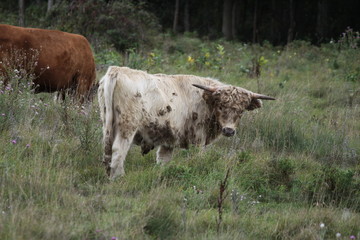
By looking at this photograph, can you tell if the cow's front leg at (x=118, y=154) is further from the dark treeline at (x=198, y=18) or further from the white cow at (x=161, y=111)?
the dark treeline at (x=198, y=18)

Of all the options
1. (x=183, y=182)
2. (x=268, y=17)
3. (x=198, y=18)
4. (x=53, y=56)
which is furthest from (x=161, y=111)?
(x=198, y=18)

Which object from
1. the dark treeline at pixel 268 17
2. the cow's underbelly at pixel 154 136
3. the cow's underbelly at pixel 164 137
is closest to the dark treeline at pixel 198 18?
the dark treeline at pixel 268 17

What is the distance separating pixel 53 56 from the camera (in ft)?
25.5

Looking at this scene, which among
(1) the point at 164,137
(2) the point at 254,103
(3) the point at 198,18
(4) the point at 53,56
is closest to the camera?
(1) the point at 164,137

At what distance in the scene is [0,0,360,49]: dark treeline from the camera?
16031 millimetres

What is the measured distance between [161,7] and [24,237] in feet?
106

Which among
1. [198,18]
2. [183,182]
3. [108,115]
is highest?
[108,115]

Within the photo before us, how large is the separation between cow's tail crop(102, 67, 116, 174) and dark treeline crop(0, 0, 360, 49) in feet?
33.3

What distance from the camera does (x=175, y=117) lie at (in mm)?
6105

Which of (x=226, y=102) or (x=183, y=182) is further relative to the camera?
(x=226, y=102)

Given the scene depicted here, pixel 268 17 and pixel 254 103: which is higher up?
pixel 254 103

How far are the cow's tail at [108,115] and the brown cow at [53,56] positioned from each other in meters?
2.10

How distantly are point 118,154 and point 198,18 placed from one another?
111 feet

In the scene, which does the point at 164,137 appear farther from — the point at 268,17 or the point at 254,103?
the point at 268,17
